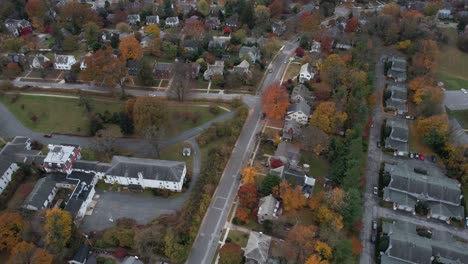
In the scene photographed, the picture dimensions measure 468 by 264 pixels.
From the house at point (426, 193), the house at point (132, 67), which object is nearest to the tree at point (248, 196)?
the house at point (426, 193)

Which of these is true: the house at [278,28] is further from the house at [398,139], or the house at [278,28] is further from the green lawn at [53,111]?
the green lawn at [53,111]

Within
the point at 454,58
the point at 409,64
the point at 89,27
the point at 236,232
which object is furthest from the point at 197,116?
the point at 454,58

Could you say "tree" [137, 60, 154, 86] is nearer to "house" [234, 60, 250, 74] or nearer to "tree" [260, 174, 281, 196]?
"house" [234, 60, 250, 74]

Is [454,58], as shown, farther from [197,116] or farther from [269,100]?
[197,116]

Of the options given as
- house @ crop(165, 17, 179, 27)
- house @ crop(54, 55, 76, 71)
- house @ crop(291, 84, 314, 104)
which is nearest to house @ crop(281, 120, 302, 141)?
house @ crop(291, 84, 314, 104)

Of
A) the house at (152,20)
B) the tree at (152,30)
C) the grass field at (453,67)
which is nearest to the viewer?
A: the grass field at (453,67)

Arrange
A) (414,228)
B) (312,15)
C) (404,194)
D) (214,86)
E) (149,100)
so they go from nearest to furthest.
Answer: (414,228)
(404,194)
(149,100)
(214,86)
(312,15)

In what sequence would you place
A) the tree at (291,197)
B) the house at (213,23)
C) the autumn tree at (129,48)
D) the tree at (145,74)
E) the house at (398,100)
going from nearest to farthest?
the tree at (291,197)
the house at (398,100)
the tree at (145,74)
the autumn tree at (129,48)
the house at (213,23)
